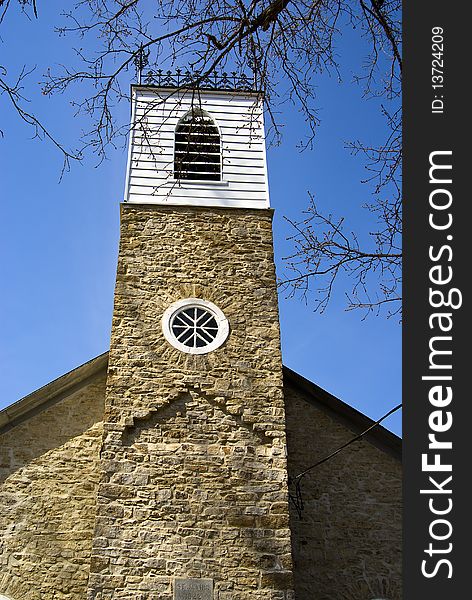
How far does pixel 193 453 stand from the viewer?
9664 mm

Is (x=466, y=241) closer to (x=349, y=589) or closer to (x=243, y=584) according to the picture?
(x=243, y=584)

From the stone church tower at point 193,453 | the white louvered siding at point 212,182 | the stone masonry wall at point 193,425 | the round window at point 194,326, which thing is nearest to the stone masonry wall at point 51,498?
the stone church tower at point 193,453

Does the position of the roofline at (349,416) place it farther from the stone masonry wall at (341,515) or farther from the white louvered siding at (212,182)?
the white louvered siding at (212,182)

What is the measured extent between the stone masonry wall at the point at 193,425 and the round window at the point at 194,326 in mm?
103

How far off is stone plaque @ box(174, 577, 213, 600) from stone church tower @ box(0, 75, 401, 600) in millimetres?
15

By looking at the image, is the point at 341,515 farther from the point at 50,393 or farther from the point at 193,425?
the point at 50,393

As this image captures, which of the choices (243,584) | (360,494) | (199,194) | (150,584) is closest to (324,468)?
(360,494)

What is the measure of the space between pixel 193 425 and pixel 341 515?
7.33 feet

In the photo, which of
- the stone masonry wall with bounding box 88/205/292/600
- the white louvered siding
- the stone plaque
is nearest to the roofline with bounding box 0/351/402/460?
the stone masonry wall with bounding box 88/205/292/600

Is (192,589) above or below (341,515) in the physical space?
below

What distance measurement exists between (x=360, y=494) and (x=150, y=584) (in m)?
3.11

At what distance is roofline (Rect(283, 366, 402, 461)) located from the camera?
35.7ft

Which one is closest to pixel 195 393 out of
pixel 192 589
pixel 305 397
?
pixel 305 397

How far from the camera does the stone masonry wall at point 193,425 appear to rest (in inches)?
351
